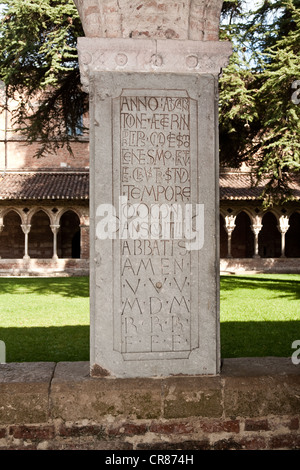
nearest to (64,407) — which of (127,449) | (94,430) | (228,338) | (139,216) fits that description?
(94,430)

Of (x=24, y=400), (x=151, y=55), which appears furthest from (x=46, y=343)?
(x=151, y=55)

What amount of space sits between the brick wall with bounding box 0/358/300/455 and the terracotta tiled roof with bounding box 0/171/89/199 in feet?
56.0

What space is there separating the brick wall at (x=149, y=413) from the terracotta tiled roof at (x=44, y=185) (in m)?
17.1

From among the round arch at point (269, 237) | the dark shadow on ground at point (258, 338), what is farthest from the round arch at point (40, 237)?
the dark shadow on ground at point (258, 338)

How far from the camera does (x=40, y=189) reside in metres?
20.8

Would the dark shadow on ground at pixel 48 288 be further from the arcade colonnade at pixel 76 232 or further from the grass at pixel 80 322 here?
the arcade colonnade at pixel 76 232

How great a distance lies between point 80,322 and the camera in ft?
26.1

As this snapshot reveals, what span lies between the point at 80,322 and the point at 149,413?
5.44 m

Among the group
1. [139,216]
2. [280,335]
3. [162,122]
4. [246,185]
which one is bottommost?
[280,335]

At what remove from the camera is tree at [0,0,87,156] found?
11.5 m

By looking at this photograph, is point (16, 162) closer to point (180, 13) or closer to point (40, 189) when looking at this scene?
point (40, 189)

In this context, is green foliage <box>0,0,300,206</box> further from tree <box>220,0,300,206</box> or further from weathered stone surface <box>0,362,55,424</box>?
weathered stone surface <box>0,362,55,424</box>

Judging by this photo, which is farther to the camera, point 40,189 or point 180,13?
point 40,189

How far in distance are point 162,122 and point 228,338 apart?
424 cm
